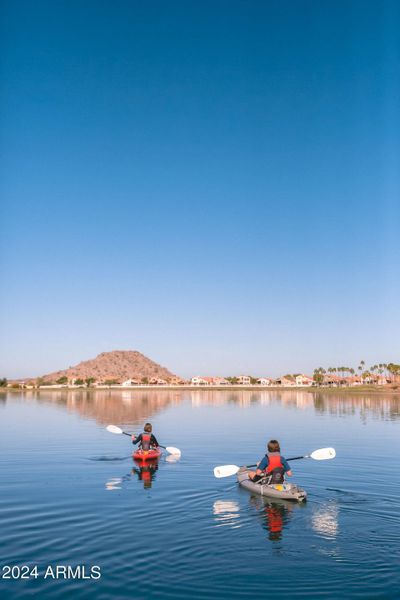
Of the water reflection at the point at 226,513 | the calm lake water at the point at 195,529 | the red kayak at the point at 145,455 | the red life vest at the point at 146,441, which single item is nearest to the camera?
the calm lake water at the point at 195,529

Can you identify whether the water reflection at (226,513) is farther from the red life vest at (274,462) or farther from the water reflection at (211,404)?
the water reflection at (211,404)

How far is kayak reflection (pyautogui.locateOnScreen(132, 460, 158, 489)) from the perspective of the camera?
21906 mm

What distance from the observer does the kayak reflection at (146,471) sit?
71.9 feet

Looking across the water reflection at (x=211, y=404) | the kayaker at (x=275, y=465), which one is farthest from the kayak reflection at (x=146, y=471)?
the water reflection at (x=211, y=404)

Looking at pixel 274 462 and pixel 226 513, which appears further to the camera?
pixel 274 462

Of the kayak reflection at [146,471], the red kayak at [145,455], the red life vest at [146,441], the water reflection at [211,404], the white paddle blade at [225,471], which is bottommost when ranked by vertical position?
the water reflection at [211,404]

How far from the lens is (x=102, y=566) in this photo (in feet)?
37.3

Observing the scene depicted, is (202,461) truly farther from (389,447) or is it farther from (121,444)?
(389,447)

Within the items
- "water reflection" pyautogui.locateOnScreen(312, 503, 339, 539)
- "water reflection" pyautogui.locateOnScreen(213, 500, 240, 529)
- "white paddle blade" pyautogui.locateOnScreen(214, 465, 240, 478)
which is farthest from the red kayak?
"water reflection" pyautogui.locateOnScreen(312, 503, 339, 539)

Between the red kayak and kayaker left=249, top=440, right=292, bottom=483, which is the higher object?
kayaker left=249, top=440, right=292, bottom=483

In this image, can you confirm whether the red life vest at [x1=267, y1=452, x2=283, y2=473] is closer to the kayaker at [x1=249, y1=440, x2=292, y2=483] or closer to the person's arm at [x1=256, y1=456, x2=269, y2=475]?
the kayaker at [x1=249, y1=440, x2=292, y2=483]

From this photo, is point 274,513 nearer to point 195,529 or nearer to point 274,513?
point 274,513

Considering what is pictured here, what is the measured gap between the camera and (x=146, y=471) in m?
24.4

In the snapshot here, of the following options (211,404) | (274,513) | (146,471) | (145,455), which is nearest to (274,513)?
(274,513)
